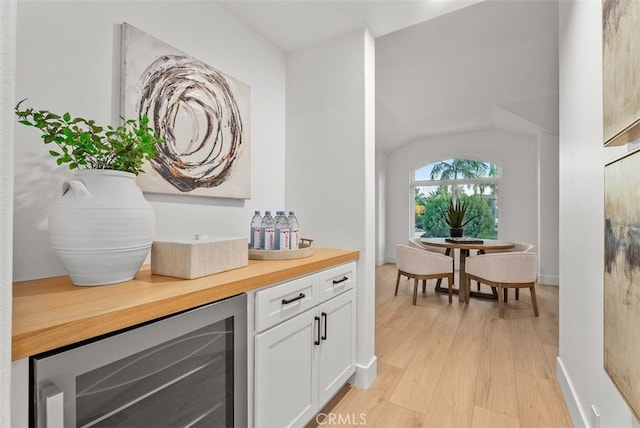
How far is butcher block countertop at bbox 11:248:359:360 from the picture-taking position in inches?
25.7

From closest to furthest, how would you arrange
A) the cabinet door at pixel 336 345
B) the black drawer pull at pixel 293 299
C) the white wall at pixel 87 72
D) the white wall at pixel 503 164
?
the white wall at pixel 87 72
the black drawer pull at pixel 293 299
the cabinet door at pixel 336 345
the white wall at pixel 503 164

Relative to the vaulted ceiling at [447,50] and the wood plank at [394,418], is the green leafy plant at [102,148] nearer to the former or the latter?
the vaulted ceiling at [447,50]

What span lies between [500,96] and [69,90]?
4.45 m

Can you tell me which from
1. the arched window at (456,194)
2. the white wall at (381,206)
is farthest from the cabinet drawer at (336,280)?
the arched window at (456,194)

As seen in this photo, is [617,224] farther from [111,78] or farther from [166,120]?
[111,78]

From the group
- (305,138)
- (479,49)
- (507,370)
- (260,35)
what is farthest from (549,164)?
(260,35)

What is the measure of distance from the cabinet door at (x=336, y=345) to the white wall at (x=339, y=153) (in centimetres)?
13

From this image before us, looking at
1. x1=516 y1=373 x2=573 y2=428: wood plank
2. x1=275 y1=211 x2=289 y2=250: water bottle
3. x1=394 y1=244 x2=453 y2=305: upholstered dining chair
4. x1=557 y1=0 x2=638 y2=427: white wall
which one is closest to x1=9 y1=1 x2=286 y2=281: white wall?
x1=275 y1=211 x2=289 y2=250: water bottle

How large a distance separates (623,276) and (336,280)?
1155 millimetres

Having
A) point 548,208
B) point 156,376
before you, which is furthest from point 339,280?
point 548,208

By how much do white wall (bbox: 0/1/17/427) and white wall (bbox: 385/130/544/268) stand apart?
6.38m

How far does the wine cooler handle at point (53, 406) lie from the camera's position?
2.11ft

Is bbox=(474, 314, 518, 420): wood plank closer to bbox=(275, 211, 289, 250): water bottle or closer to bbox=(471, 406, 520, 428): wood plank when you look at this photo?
bbox=(471, 406, 520, 428): wood plank

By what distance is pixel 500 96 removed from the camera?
154 inches
